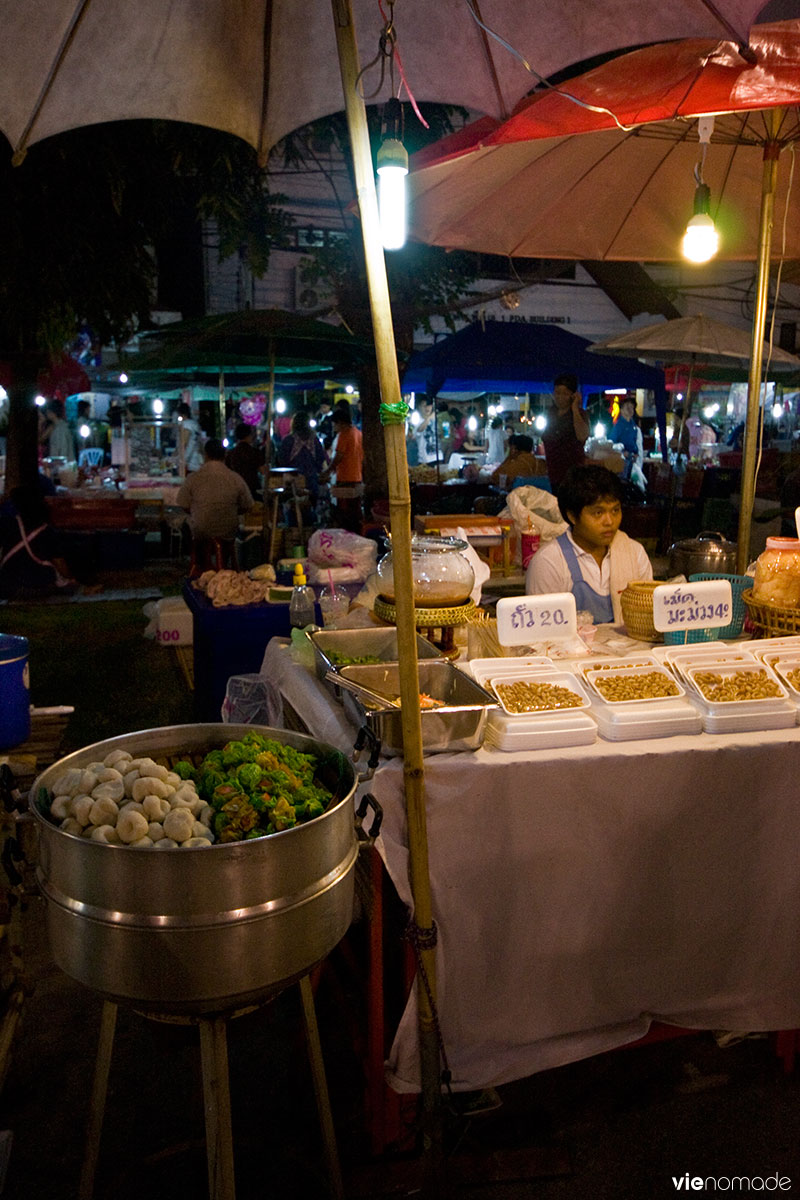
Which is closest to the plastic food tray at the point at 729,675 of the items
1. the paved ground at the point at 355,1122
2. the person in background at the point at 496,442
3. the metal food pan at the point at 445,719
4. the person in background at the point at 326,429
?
the metal food pan at the point at 445,719

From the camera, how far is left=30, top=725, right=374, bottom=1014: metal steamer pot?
1626 millimetres

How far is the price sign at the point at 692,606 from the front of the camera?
119 inches

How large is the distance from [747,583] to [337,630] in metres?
1.73

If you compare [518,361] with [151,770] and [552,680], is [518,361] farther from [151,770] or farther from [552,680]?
[151,770]

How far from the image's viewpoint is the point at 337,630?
10.2ft

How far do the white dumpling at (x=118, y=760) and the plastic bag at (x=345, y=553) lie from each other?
3393 mm

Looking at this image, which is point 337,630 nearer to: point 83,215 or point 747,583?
point 747,583

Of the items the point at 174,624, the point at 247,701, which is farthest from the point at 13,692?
the point at 174,624

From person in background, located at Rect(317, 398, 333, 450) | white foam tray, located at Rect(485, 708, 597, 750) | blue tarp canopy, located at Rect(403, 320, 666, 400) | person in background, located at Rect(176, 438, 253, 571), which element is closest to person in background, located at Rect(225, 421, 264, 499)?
blue tarp canopy, located at Rect(403, 320, 666, 400)

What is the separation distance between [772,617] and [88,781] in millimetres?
2535

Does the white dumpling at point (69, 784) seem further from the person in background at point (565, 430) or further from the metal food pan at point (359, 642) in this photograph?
the person in background at point (565, 430)

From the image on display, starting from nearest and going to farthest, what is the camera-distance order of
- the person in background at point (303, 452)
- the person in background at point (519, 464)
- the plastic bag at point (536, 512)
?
the plastic bag at point (536, 512), the person in background at point (519, 464), the person in background at point (303, 452)

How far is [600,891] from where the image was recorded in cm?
247

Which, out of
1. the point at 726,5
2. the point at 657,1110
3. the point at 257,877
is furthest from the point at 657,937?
the point at 726,5
